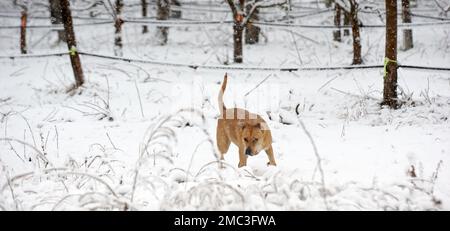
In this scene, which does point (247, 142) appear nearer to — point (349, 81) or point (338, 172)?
point (338, 172)

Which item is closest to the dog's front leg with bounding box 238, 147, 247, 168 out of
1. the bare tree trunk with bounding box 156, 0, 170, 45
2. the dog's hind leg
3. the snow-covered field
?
the snow-covered field

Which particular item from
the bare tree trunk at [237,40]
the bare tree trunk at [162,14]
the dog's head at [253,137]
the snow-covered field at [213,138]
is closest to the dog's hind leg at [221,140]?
the snow-covered field at [213,138]

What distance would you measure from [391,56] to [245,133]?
313cm

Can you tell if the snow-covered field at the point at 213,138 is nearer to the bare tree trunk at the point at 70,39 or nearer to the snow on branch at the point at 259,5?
the bare tree trunk at the point at 70,39

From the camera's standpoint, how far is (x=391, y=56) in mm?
5965

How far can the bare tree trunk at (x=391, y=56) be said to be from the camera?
232 inches

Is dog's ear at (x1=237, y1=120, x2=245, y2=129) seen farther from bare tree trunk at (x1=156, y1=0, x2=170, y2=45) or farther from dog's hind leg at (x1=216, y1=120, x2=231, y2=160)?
bare tree trunk at (x1=156, y1=0, x2=170, y2=45)

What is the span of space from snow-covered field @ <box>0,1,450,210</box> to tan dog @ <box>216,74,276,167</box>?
0.60 feet

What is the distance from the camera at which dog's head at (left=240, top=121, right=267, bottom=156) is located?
13.5ft

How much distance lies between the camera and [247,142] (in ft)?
13.6

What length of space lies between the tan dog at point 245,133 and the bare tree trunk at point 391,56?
2.61 meters
